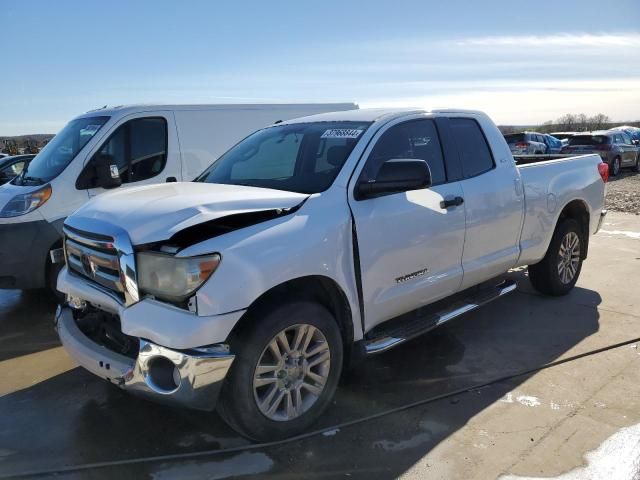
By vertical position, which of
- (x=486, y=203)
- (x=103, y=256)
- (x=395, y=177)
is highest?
(x=395, y=177)

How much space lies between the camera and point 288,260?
3010mm

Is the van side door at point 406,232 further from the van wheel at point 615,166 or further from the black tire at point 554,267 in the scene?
the van wheel at point 615,166

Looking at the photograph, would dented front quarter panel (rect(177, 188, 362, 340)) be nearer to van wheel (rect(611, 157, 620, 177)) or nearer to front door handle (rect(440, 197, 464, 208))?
front door handle (rect(440, 197, 464, 208))

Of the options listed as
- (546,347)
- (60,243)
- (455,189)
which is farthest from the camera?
(60,243)

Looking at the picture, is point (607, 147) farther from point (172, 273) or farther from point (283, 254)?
point (172, 273)

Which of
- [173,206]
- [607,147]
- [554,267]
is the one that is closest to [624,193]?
[607,147]

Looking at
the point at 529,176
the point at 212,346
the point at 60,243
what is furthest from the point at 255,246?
the point at 60,243

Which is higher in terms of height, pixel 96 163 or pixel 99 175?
pixel 96 163

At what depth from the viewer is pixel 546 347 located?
4578mm

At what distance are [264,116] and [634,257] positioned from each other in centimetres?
555

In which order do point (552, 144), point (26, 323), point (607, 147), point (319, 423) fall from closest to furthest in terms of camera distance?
1. point (319, 423)
2. point (26, 323)
3. point (607, 147)
4. point (552, 144)

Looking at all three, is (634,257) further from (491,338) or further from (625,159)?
(625,159)

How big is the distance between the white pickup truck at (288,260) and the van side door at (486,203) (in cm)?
2

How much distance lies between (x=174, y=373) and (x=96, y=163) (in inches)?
149
